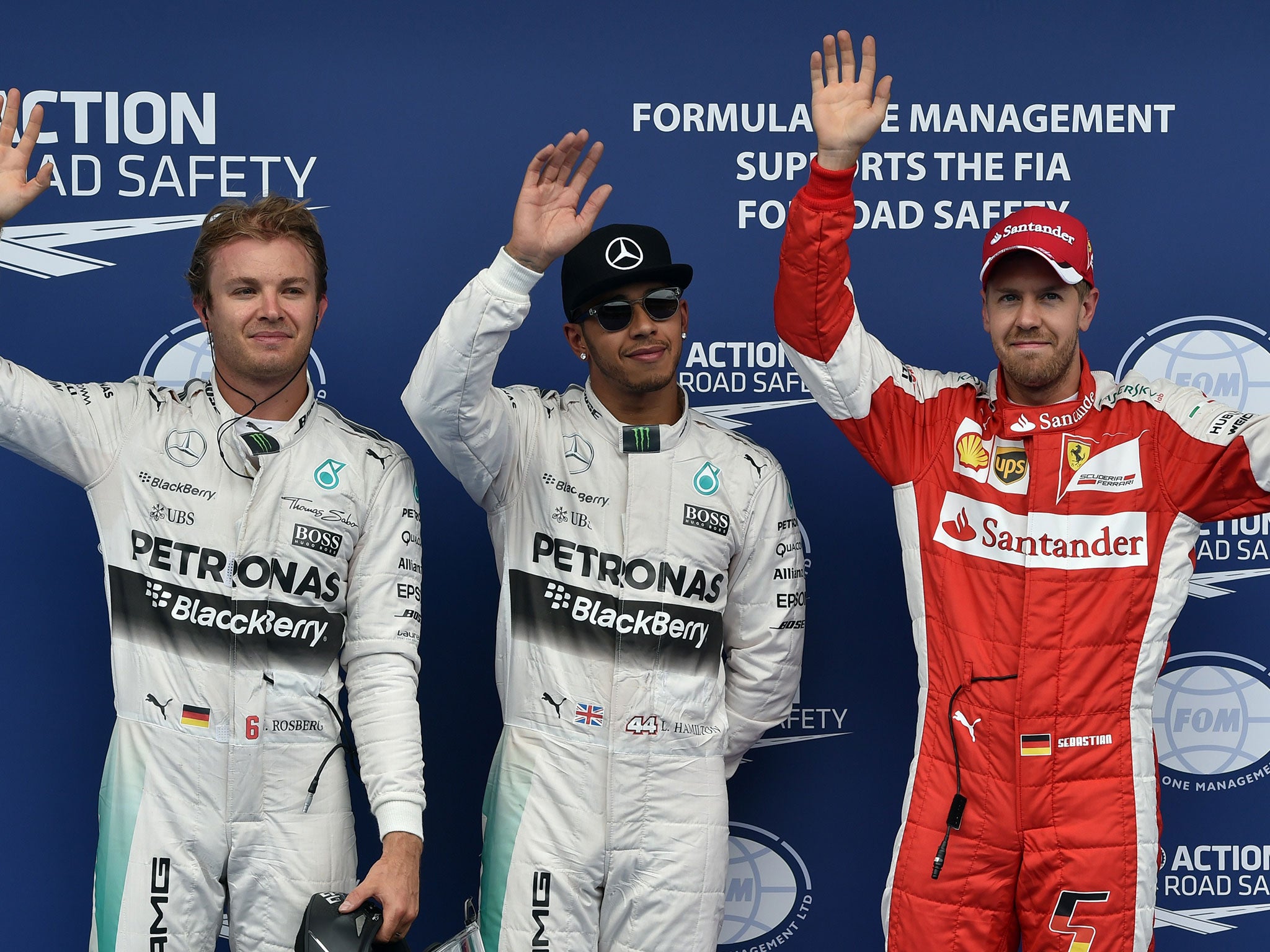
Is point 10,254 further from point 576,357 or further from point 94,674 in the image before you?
point 576,357

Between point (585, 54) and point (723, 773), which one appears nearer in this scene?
point (723, 773)

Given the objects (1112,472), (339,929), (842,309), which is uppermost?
(842,309)

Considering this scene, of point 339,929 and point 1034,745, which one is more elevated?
point 1034,745

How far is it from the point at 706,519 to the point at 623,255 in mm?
507

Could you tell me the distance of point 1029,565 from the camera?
7.39 feet

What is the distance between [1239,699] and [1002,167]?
51.0 inches

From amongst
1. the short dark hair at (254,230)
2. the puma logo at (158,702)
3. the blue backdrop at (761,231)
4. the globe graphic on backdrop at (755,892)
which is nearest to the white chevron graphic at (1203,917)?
the blue backdrop at (761,231)

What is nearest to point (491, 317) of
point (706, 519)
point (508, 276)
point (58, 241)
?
point (508, 276)

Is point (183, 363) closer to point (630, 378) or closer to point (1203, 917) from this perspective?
point (630, 378)

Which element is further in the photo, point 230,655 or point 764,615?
point 764,615

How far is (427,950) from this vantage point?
79.7 inches

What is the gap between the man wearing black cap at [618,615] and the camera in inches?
89.3

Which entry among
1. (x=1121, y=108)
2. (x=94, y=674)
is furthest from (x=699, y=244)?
(x=94, y=674)

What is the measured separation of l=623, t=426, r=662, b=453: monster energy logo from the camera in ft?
7.78
